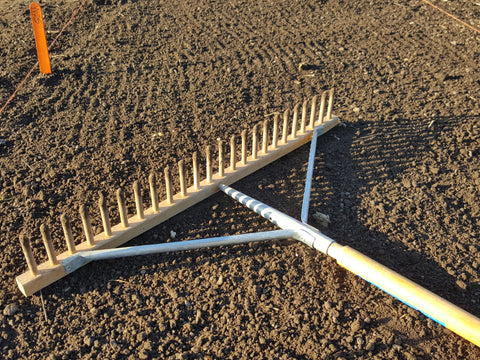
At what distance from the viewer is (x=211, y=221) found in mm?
3826

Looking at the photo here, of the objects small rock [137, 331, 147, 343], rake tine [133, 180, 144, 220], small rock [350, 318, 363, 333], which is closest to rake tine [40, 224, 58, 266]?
rake tine [133, 180, 144, 220]

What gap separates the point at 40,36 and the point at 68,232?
344 centimetres

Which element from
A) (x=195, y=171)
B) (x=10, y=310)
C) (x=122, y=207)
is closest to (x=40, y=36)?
(x=195, y=171)

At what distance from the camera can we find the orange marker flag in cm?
541

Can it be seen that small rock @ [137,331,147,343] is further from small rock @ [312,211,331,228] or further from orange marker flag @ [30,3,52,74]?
orange marker flag @ [30,3,52,74]

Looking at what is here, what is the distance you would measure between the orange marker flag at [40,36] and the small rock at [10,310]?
3629 mm

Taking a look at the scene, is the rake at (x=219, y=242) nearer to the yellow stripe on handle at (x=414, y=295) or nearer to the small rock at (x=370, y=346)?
the yellow stripe on handle at (x=414, y=295)

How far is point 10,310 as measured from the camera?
120 inches

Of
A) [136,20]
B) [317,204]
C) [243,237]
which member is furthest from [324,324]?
[136,20]

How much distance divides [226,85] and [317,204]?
2486 mm

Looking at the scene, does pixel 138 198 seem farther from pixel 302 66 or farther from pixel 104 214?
pixel 302 66

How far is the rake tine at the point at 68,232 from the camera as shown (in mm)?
3074

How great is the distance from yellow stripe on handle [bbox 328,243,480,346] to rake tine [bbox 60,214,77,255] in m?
1.87

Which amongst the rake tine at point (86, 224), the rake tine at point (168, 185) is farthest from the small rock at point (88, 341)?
the rake tine at point (168, 185)
